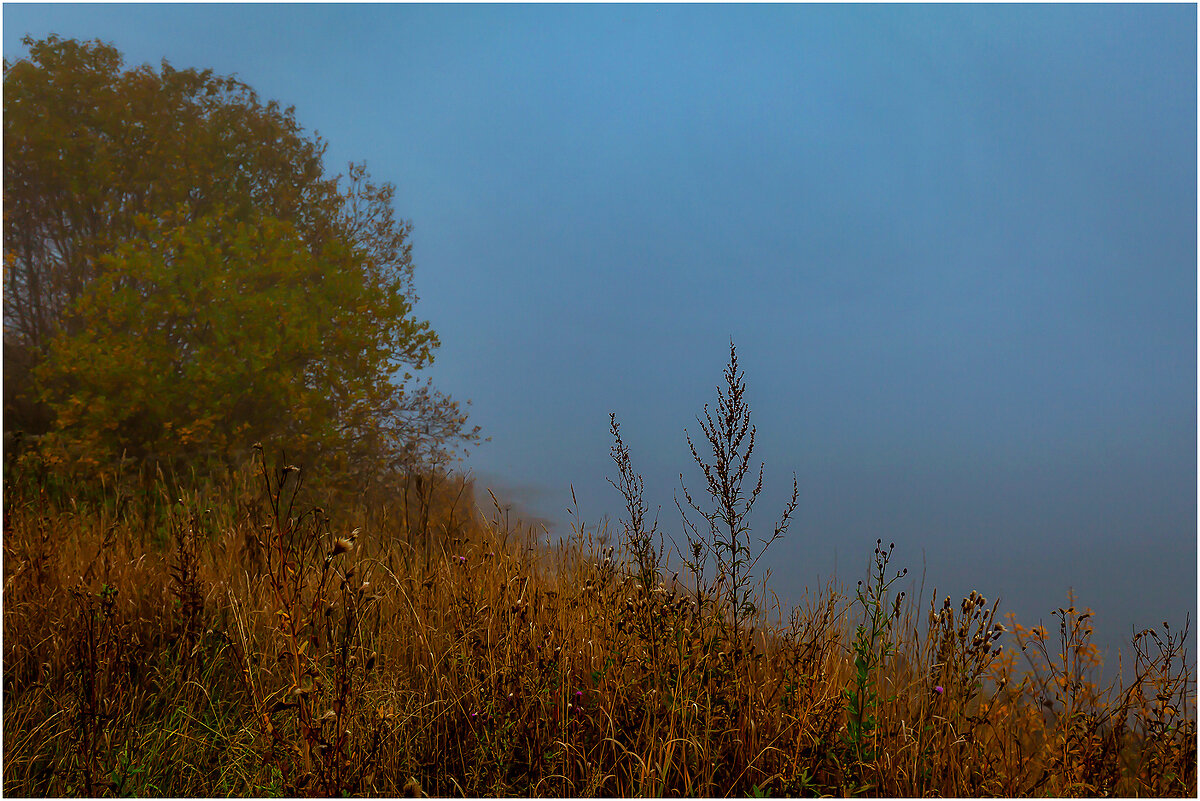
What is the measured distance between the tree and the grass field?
166 inches

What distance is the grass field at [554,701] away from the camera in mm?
2891

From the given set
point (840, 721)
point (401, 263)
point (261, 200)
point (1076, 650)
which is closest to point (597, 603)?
point (840, 721)

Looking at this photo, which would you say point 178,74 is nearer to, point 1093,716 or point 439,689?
point 439,689

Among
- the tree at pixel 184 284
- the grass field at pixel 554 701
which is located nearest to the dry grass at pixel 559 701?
the grass field at pixel 554 701

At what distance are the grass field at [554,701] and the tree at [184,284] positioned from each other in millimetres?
4205

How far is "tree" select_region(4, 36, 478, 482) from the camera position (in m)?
8.14

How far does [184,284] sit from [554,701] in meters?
7.23

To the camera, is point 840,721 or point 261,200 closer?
point 840,721

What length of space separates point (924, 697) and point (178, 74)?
12.6m

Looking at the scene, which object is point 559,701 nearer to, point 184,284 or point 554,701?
point 554,701

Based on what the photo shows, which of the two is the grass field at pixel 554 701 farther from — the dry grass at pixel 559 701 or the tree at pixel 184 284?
the tree at pixel 184 284

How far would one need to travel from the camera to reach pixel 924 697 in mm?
3416

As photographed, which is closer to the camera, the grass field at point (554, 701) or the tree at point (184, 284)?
the grass field at point (554, 701)

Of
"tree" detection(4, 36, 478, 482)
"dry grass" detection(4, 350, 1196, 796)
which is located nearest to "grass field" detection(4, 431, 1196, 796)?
"dry grass" detection(4, 350, 1196, 796)
